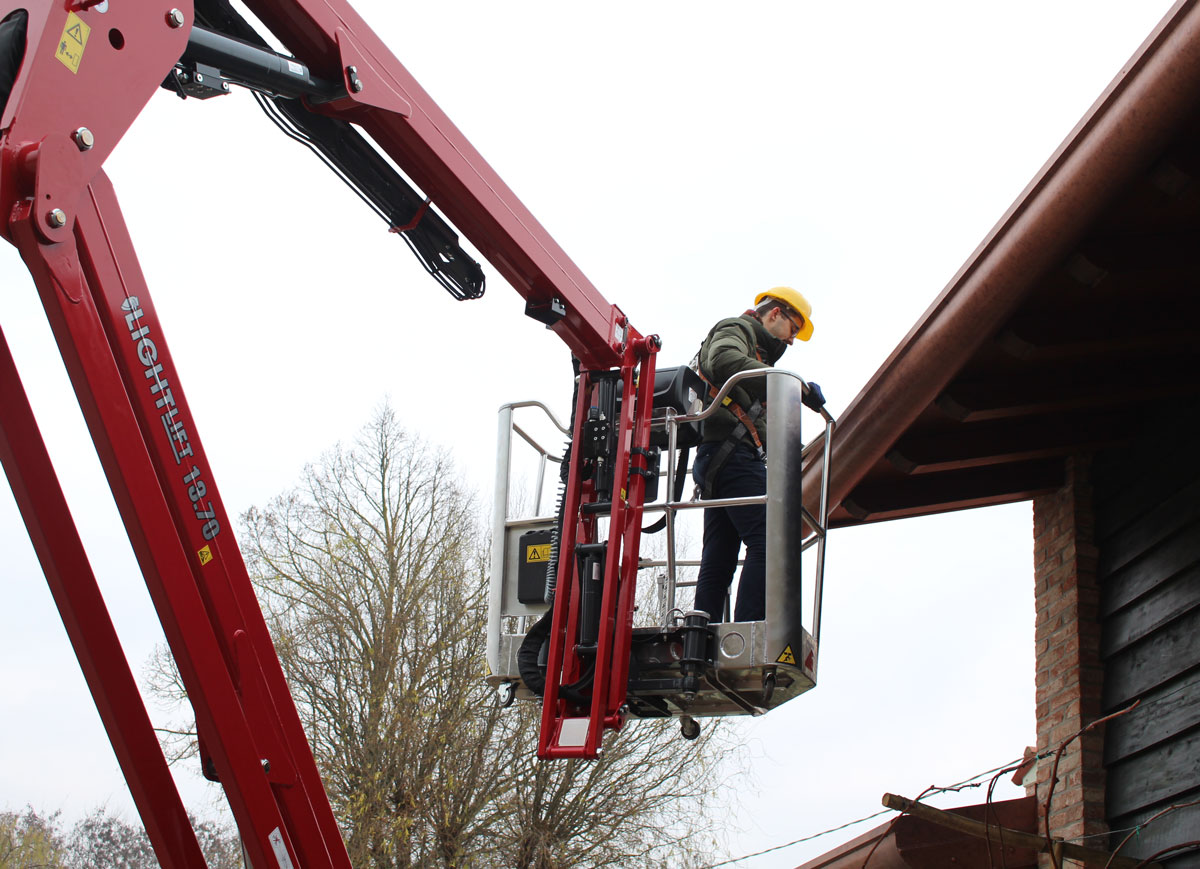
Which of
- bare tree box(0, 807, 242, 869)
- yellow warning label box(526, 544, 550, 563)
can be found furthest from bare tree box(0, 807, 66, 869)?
yellow warning label box(526, 544, 550, 563)

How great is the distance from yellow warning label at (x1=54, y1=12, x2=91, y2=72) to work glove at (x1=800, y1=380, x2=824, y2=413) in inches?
126

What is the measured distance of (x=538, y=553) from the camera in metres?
5.40

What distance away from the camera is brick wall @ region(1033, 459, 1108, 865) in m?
5.86

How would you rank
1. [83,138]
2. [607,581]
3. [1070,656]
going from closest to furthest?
[83,138] < [607,581] < [1070,656]

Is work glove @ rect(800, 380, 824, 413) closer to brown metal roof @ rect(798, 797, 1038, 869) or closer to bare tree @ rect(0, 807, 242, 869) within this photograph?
brown metal roof @ rect(798, 797, 1038, 869)

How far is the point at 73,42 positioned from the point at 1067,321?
418 centimetres

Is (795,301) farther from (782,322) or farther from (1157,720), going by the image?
(1157,720)

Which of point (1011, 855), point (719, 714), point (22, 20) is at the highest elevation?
point (22, 20)

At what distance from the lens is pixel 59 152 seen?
2871 millimetres

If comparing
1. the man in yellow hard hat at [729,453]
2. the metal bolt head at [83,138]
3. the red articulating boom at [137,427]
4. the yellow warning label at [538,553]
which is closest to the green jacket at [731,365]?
the man in yellow hard hat at [729,453]

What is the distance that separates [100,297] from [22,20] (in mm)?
694

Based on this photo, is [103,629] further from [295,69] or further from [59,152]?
[295,69]

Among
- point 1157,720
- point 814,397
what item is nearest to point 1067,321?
point 814,397

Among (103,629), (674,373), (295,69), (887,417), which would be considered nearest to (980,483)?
(887,417)
